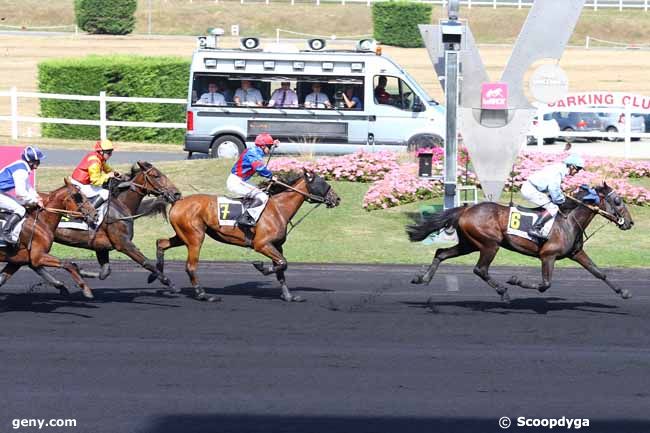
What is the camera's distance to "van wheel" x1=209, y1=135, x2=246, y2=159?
992 inches

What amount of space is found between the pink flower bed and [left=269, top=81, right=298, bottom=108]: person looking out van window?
2854 millimetres

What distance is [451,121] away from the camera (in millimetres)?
18109

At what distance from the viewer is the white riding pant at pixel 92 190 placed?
45.7 feet

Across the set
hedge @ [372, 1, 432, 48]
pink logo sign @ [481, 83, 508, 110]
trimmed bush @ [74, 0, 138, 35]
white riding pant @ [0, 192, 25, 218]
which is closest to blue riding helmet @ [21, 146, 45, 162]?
white riding pant @ [0, 192, 25, 218]

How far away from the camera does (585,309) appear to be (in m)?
13.3

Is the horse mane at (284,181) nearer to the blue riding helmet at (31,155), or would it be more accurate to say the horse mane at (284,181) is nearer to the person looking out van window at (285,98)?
the blue riding helmet at (31,155)

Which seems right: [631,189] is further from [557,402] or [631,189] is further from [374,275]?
[557,402]

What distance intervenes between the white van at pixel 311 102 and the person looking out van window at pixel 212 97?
22 millimetres

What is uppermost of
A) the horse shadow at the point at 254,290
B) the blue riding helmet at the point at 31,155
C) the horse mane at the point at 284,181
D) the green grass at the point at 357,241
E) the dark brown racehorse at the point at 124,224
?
the blue riding helmet at the point at 31,155

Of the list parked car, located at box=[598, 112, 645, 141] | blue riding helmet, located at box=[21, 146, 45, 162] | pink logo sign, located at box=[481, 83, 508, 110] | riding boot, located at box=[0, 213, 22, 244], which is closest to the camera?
riding boot, located at box=[0, 213, 22, 244]

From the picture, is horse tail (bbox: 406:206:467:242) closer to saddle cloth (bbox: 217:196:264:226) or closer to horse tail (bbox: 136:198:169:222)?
saddle cloth (bbox: 217:196:264:226)

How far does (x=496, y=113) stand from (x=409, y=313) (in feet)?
24.7

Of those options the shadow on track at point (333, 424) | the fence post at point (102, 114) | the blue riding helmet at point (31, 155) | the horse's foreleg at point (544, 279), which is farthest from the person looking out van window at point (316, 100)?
the shadow on track at point (333, 424)

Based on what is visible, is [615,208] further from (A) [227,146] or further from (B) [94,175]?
(A) [227,146]
